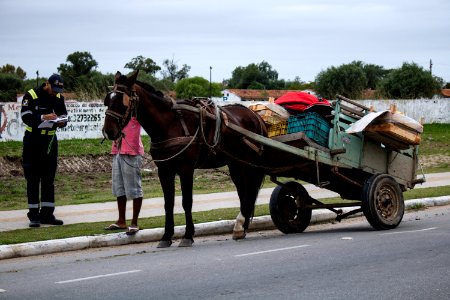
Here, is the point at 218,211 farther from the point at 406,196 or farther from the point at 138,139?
the point at 406,196

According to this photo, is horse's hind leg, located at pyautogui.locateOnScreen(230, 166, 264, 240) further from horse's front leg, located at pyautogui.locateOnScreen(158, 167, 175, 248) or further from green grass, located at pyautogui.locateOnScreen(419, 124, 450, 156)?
green grass, located at pyautogui.locateOnScreen(419, 124, 450, 156)

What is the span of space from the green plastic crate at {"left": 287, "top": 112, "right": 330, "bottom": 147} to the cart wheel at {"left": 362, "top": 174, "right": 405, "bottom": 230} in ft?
3.15

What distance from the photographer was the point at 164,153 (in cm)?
1142

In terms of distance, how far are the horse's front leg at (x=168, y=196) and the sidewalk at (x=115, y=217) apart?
3.38ft

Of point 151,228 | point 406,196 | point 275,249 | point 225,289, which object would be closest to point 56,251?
point 151,228

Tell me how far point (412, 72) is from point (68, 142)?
51141 millimetres

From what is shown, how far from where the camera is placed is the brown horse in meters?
11.2

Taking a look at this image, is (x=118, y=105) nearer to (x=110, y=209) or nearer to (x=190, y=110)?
(x=190, y=110)

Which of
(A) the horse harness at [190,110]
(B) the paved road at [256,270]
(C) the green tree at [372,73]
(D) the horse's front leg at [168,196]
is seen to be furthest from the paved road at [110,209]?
(C) the green tree at [372,73]

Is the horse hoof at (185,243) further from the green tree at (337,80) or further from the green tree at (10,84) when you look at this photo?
the green tree at (10,84)

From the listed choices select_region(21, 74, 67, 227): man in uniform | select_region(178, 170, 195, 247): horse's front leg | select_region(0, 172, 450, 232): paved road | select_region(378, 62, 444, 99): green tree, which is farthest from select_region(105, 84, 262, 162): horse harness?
select_region(378, 62, 444, 99): green tree

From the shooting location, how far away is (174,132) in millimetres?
11547

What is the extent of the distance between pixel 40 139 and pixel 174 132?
288 cm

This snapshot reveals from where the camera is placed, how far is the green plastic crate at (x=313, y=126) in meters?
12.5
